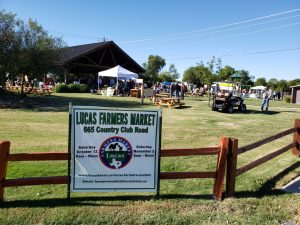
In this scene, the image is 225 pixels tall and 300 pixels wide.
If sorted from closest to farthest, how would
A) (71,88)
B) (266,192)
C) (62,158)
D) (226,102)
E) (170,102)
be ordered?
(62,158)
(266,192)
(226,102)
(170,102)
(71,88)

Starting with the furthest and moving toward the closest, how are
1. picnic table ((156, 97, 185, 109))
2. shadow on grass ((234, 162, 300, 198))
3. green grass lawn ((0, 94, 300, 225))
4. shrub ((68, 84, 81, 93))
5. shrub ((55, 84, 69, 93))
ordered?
shrub ((68, 84, 81, 93)) < shrub ((55, 84, 69, 93)) < picnic table ((156, 97, 185, 109)) < shadow on grass ((234, 162, 300, 198)) < green grass lawn ((0, 94, 300, 225))

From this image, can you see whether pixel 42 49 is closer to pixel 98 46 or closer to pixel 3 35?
pixel 3 35

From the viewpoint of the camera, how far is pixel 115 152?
544cm

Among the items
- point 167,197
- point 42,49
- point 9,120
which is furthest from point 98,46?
point 167,197

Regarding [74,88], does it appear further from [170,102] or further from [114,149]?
[114,149]

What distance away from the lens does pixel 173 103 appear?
22.5 meters

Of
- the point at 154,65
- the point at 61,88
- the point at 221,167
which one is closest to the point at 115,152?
the point at 221,167

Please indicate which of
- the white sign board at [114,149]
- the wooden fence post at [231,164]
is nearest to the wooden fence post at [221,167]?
the wooden fence post at [231,164]

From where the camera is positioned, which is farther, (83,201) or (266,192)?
(266,192)

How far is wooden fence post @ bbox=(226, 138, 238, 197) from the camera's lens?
5.90m

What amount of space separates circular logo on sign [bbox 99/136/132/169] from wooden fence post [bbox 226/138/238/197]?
1589mm

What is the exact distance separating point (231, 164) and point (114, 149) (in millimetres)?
1879

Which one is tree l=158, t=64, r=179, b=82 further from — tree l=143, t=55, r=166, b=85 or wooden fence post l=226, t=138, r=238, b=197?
wooden fence post l=226, t=138, r=238, b=197

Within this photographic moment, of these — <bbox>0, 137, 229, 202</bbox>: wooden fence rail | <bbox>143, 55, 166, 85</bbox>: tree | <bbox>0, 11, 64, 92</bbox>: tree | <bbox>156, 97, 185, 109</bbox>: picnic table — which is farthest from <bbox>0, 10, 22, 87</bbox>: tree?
<bbox>143, 55, 166, 85</bbox>: tree
